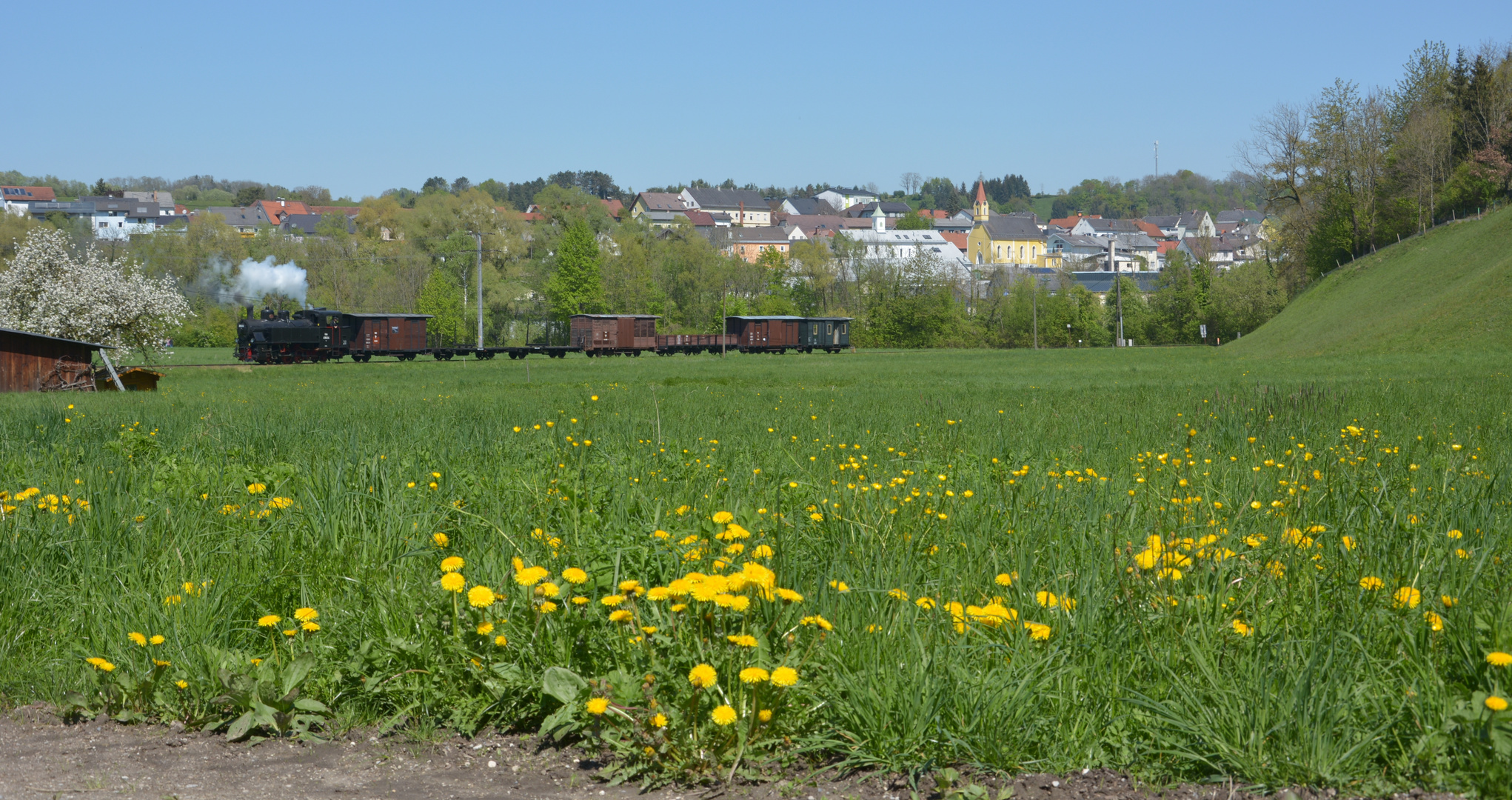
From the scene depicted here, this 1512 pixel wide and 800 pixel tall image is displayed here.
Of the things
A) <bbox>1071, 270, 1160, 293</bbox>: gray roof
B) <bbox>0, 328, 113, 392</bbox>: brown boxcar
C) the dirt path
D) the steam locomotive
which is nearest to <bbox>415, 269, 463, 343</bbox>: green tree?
the steam locomotive

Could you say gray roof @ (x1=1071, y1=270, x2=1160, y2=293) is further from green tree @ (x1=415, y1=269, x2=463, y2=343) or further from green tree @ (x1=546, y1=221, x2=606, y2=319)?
green tree @ (x1=415, y1=269, x2=463, y2=343)

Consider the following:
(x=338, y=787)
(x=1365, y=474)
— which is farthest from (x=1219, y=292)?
(x=338, y=787)

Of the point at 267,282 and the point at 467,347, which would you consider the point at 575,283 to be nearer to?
the point at 267,282

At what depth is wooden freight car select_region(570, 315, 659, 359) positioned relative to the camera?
234 feet

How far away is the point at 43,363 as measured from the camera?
27.8 m

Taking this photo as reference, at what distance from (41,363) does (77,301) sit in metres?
16.2

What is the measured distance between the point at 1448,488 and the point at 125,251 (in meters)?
98.3

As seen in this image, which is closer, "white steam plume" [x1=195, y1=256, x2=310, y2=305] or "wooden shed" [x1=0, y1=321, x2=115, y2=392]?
"wooden shed" [x1=0, y1=321, x2=115, y2=392]

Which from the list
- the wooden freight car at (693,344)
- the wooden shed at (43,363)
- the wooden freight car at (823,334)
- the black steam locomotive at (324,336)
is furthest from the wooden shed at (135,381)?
the wooden freight car at (823,334)

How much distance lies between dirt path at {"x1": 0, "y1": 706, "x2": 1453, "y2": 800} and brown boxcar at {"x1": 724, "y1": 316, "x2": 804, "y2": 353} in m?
72.4

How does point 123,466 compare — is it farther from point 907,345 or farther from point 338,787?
point 907,345

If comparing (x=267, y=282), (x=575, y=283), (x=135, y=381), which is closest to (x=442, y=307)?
(x=575, y=283)

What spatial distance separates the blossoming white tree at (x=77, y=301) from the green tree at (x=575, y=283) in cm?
4640

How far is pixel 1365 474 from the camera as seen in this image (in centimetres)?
687
